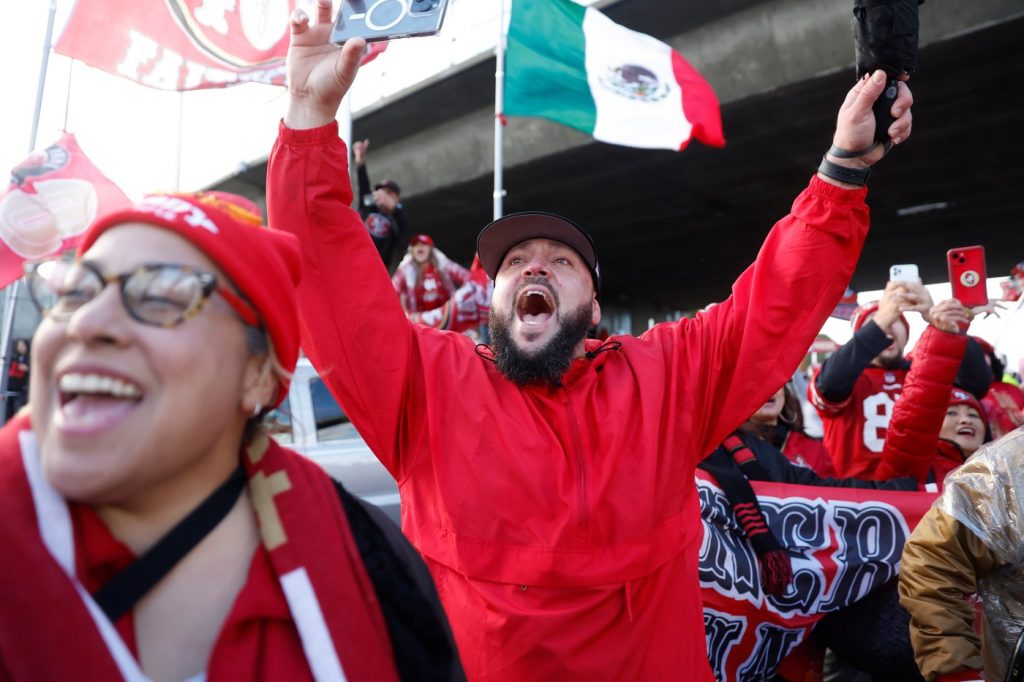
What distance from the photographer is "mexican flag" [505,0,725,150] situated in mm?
6082

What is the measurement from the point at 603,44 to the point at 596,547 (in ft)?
18.2

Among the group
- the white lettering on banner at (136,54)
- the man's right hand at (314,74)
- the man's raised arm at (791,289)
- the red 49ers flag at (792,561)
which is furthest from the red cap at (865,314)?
the white lettering on banner at (136,54)

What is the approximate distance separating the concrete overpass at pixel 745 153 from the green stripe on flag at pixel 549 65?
462cm

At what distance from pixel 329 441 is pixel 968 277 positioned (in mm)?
3926

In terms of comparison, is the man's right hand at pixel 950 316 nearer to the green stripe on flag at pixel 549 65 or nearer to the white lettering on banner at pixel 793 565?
the white lettering on banner at pixel 793 565

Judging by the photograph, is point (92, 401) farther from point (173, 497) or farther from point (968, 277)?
point (968, 277)

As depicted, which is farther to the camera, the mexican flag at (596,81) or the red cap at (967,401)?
the mexican flag at (596,81)

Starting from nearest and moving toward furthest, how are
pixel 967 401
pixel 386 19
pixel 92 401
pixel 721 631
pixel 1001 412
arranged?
pixel 92 401 < pixel 386 19 < pixel 721 631 < pixel 967 401 < pixel 1001 412

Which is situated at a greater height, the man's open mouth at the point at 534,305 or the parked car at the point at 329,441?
the man's open mouth at the point at 534,305

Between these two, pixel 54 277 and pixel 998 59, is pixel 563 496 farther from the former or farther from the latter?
pixel 998 59

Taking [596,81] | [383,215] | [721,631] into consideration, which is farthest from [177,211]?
[383,215]

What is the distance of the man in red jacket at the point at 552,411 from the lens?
5.78 ft

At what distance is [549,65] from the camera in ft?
20.3

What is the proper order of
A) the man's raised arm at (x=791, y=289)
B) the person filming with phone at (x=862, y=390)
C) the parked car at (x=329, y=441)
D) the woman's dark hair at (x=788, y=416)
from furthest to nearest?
the parked car at (x=329, y=441) < the woman's dark hair at (x=788, y=416) < the person filming with phone at (x=862, y=390) < the man's raised arm at (x=791, y=289)
